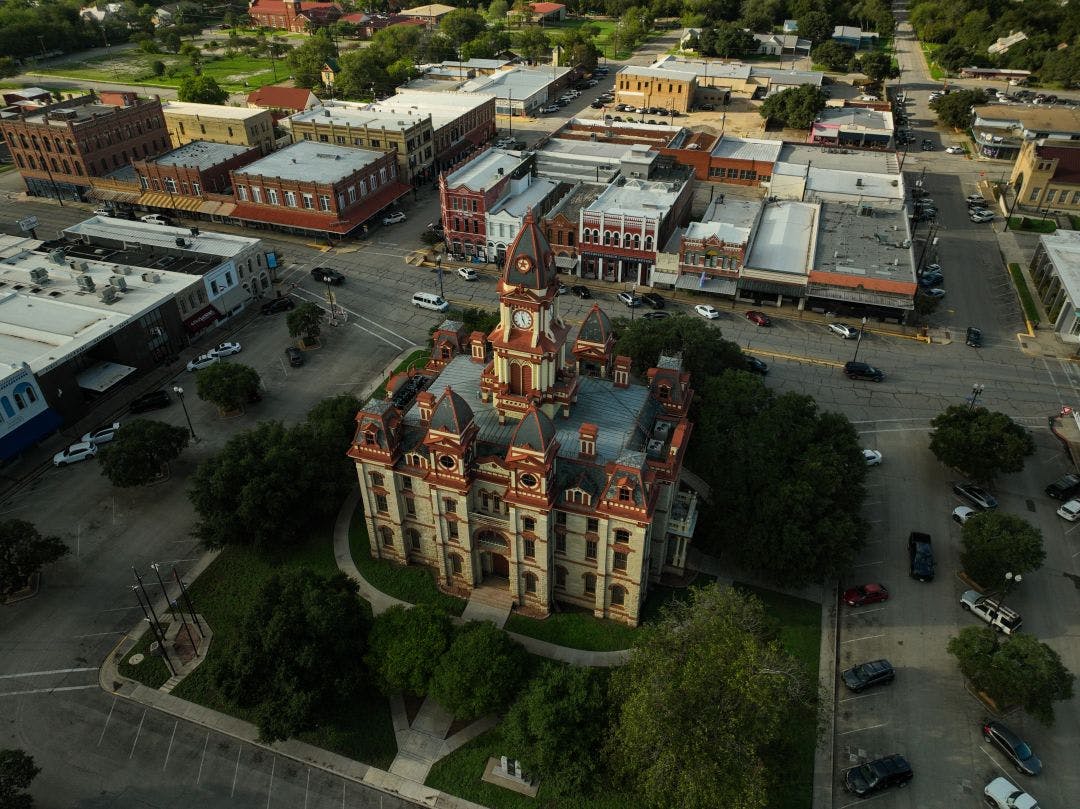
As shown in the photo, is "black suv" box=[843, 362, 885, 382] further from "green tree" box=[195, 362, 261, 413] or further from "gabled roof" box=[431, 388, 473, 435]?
"green tree" box=[195, 362, 261, 413]

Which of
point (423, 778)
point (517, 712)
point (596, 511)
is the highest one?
point (596, 511)

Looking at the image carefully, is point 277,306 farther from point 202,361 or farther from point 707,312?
point 707,312

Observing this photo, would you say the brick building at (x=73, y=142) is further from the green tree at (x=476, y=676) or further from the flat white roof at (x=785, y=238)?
the green tree at (x=476, y=676)

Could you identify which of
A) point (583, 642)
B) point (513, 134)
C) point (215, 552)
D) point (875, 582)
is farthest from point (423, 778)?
point (513, 134)

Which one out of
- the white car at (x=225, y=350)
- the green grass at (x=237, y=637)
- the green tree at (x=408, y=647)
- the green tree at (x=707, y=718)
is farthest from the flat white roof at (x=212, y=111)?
the green tree at (x=707, y=718)

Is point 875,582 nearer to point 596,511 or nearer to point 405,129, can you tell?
point 596,511

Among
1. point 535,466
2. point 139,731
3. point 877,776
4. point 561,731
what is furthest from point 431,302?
point 877,776
